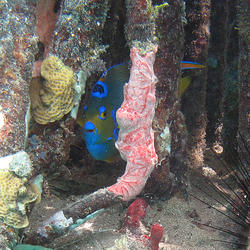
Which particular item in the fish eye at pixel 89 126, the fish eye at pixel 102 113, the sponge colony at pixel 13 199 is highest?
the fish eye at pixel 102 113

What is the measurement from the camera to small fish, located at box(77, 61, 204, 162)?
9.48 ft

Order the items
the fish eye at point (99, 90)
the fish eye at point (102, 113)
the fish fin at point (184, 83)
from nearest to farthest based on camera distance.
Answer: the fish eye at point (99, 90)
the fish eye at point (102, 113)
the fish fin at point (184, 83)

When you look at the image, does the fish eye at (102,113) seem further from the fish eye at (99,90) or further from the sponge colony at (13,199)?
the sponge colony at (13,199)

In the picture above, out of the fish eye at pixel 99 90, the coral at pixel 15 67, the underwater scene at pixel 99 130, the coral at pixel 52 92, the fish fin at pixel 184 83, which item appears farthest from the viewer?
the fish fin at pixel 184 83

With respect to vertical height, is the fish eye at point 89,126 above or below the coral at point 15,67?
below

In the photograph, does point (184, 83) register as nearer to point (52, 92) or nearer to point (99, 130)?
point (99, 130)

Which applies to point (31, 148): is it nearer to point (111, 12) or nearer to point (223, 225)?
point (111, 12)

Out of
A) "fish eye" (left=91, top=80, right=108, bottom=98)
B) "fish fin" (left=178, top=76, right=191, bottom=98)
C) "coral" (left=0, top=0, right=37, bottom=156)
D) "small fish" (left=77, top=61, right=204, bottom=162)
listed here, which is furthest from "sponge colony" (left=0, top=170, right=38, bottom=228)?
"fish fin" (left=178, top=76, right=191, bottom=98)

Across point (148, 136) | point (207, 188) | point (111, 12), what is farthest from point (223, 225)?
point (111, 12)

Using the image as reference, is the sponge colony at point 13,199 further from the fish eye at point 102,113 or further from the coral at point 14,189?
the fish eye at point 102,113

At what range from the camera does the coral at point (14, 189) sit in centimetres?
179

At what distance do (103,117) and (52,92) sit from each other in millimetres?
824

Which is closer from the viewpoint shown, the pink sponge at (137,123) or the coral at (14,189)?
the coral at (14,189)

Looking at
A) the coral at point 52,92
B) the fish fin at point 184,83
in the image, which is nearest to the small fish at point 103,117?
the coral at point 52,92
